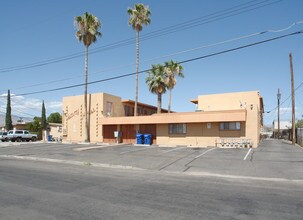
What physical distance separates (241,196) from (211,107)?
26.0 meters

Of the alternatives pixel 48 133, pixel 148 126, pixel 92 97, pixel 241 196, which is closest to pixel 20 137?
pixel 48 133

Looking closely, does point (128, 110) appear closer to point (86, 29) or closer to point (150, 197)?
point (86, 29)

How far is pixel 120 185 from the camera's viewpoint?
1066 centimetres

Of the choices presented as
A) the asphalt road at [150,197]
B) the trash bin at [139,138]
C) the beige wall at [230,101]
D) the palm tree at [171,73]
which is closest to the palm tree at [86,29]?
the trash bin at [139,138]

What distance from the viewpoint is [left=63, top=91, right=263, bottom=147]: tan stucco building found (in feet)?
88.0

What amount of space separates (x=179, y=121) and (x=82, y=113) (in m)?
14.8

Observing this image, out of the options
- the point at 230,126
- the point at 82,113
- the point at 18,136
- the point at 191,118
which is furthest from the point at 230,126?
the point at 18,136

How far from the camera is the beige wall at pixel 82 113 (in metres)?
36.9

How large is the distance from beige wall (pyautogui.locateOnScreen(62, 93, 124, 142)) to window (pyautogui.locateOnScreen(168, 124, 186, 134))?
9.55m

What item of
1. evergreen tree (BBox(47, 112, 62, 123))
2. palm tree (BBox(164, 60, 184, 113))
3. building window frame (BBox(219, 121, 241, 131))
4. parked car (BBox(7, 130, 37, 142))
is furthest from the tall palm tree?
evergreen tree (BBox(47, 112, 62, 123))

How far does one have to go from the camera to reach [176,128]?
30.5 meters

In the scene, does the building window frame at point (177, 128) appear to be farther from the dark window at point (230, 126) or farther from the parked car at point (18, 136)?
the parked car at point (18, 136)

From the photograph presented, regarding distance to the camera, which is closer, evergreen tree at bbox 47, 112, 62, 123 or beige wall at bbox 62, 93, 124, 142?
beige wall at bbox 62, 93, 124, 142

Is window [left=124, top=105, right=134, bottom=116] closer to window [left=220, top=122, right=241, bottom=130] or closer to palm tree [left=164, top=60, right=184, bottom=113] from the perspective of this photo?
palm tree [left=164, top=60, right=184, bottom=113]
